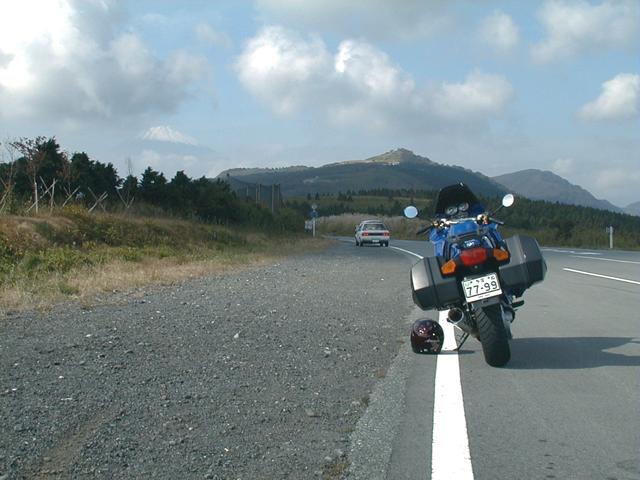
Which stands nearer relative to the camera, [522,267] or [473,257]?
[473,257]

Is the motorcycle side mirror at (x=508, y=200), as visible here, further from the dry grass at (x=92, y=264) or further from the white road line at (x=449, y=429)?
the dry grass at (x=92, y=264)

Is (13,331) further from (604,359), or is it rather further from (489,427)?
(604,359)

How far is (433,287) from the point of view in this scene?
7.60 metres

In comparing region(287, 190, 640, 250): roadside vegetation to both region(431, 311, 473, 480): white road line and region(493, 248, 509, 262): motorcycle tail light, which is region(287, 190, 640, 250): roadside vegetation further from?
region(431, 311, 473, 480): white road line

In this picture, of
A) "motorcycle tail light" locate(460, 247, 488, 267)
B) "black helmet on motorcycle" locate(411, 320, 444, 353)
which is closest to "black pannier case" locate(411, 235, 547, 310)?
"motorcycle tail light" locate(460, 247, 488, 267)

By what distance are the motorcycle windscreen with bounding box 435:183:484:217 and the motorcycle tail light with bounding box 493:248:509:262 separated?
944mm

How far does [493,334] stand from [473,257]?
76 centimetres

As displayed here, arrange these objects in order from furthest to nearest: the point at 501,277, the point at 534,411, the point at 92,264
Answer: the point at 92,264 < the point at 501,277 < the point at 534,411

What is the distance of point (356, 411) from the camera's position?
235 inches

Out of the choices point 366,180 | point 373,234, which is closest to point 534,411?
point 373,234

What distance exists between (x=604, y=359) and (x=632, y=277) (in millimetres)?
12349

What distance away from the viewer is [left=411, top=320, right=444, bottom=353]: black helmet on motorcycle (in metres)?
8.30

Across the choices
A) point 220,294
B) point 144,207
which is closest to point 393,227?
point 144,207

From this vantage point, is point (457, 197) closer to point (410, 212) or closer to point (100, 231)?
point (410, 212)
